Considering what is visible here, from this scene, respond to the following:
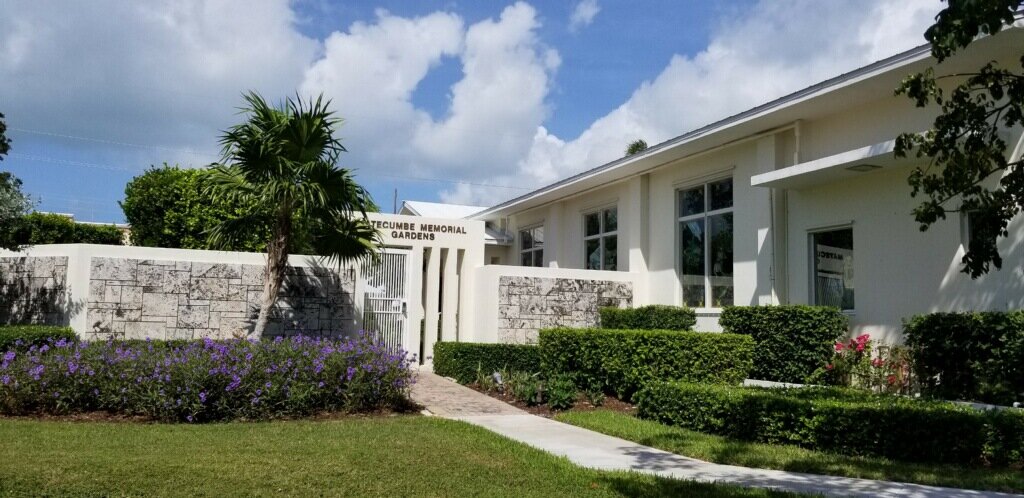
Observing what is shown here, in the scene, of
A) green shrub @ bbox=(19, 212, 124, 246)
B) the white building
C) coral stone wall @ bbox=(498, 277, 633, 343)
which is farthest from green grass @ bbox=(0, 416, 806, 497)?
green shrub @ bbox=(19, 212, 124, 246)

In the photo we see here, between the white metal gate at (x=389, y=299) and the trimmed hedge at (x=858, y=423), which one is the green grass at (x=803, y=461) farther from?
the white metal gate at (x=389, y=299)

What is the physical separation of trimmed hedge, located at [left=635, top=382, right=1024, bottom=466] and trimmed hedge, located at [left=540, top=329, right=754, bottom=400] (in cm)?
145

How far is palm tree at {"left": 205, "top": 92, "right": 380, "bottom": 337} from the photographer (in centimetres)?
1140

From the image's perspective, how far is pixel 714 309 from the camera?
50.8 feet

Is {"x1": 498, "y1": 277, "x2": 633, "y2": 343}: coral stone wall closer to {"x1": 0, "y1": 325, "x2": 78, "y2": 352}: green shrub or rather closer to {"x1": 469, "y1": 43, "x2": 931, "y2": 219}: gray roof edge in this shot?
{"x1": 469, "y1": 43, "x2": 931, "y2": 219}: gray roof edge

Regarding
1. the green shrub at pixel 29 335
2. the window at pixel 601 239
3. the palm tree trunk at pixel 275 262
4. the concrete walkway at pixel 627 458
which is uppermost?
the window at pixel 601 239

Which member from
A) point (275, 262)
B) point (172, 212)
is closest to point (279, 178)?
point (275, 262)

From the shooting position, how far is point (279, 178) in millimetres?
11266

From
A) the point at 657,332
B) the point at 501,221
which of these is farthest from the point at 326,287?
the point at 501,221

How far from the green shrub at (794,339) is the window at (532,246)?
1146 centimetres

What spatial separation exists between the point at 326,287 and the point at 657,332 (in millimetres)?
6455

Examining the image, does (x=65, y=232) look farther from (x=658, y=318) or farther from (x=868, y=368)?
(x=868, y=368)

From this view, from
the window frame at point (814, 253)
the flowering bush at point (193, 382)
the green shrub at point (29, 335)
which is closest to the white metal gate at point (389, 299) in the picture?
the flowering bush at point (193, 382)

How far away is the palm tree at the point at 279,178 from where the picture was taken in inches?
449
